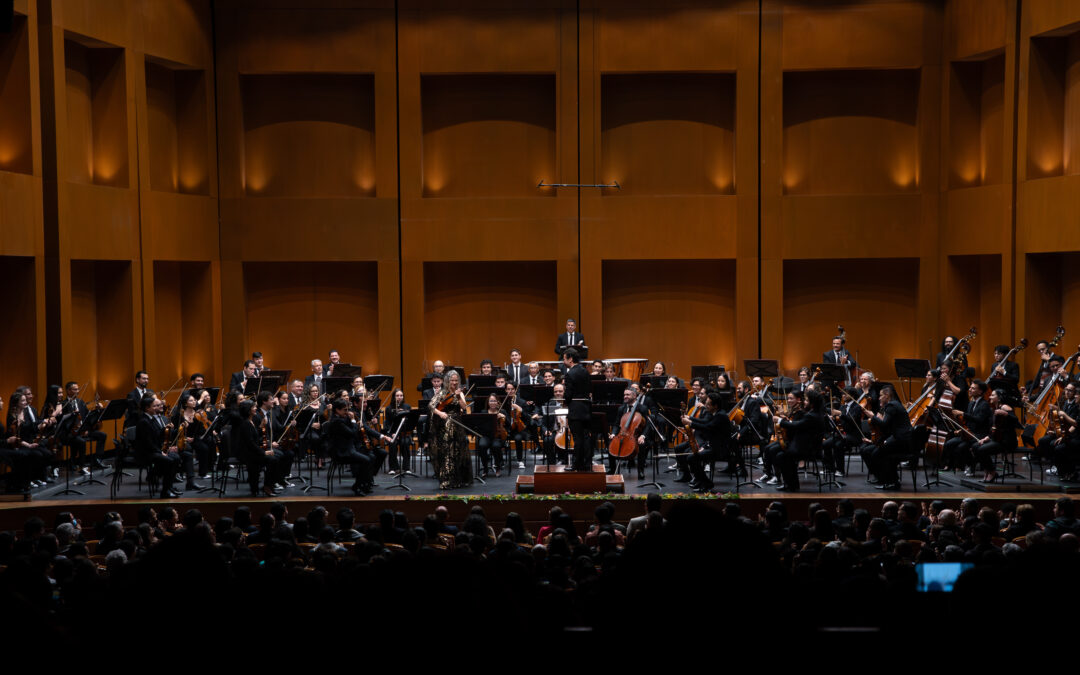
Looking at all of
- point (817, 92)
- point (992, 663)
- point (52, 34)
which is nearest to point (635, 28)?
point (817, 92)

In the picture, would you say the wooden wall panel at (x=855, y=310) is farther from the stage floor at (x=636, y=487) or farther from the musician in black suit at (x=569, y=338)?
the stage floor at (x=636, y=487)

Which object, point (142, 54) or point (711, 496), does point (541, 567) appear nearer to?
point (711, 496)

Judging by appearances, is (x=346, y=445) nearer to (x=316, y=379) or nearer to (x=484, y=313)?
(x=316, y=379)

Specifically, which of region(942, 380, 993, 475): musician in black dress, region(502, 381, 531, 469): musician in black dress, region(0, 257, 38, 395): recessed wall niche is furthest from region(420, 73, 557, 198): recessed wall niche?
region(942, 380, 993, 475): musician in black dress

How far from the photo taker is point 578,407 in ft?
41.9

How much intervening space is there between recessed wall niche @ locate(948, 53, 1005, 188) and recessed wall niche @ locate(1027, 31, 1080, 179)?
1.15m

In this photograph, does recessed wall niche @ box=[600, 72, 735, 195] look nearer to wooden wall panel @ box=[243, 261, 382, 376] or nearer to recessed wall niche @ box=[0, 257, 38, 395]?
wooden wall panel @ box=[243, 261, 382, 376]

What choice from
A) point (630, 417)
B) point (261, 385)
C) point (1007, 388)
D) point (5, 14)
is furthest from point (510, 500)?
point (5, 14)

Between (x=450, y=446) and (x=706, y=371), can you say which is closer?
(x=450, y=446)

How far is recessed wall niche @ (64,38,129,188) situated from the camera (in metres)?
16.0

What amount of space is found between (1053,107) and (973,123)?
5.95 ft

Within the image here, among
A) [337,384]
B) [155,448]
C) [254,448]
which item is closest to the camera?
[254,448]

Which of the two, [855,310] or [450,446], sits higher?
[855,310]

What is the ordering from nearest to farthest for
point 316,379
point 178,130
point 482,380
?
point 482,380 < point 316,379 < point 178,130
